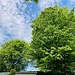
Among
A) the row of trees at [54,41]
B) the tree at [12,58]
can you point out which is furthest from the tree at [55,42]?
the tree at [12,58]

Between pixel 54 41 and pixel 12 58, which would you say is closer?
pixel 54 41

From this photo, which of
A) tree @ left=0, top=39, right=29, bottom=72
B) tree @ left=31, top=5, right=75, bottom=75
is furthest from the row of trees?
tree @ left=0, top=39, right=29, bottom=72

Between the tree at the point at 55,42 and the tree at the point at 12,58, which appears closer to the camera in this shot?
the tree at the point at 55,42

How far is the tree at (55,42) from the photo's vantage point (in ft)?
82.8

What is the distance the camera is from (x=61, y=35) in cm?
2566

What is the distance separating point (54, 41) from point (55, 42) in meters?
0.19

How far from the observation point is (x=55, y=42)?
2569 centimetres

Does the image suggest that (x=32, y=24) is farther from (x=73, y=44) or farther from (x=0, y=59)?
(x=0, y=59)

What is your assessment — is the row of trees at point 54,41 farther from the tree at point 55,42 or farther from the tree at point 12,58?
the tree at point 12,58

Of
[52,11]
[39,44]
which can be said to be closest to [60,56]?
[39,44]

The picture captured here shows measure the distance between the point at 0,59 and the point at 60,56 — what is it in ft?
78.2

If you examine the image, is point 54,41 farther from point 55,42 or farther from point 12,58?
point 12,58

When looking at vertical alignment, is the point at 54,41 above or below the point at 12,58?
below

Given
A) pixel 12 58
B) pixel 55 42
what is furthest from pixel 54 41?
pixel 12 58
